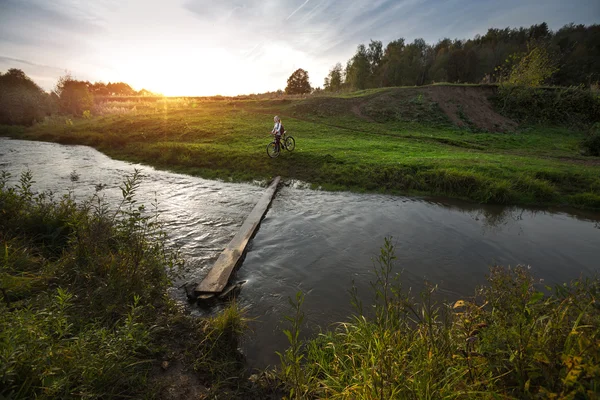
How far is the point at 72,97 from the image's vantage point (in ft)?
138

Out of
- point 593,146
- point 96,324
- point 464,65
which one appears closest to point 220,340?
point 96,324

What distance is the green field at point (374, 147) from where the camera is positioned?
1211 cm

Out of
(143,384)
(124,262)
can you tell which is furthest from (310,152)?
(143,384)

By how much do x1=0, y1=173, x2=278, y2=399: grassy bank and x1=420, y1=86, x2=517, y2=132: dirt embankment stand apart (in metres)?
34.2

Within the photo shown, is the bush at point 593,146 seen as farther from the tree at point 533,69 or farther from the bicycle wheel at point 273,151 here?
the bicycle wheel at point 273,151

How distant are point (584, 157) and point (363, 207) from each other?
715 inches

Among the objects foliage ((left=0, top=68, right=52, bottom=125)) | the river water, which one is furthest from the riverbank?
foliage ((left=0, top=68, right=52, bottom=125))

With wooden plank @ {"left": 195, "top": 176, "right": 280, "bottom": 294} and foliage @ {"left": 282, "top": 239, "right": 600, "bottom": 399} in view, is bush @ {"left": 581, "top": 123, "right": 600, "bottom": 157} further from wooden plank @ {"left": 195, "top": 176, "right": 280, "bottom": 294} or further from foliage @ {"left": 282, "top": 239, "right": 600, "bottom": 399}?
wooden plank @ {"left": 195, "top": 176, "right": 280, "bottom": 294}

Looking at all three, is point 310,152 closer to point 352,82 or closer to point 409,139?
point 409,139

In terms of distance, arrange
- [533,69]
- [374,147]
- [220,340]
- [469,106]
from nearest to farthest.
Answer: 1. [220,340]
2. [374,147]
3. [533,69]
4. [469,106]

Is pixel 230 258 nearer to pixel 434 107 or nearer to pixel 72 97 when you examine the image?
pixel 434 107

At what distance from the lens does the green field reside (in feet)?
39.7

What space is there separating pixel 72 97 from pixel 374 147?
47.6 m

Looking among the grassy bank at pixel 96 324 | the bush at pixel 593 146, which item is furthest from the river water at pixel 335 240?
the bush at pixel 593 146
